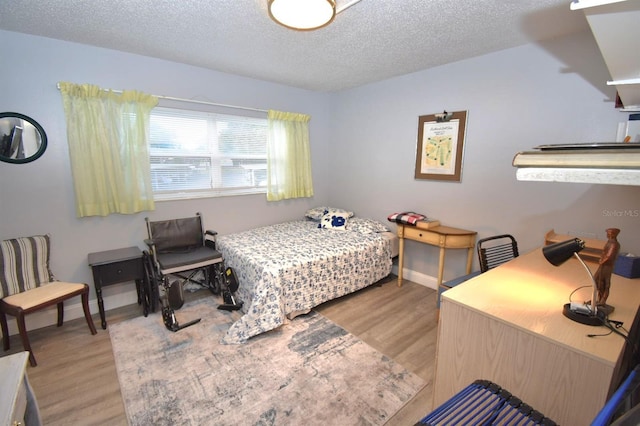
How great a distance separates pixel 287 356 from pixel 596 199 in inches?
106

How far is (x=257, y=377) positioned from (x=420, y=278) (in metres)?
2.25

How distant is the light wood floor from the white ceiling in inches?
97.5

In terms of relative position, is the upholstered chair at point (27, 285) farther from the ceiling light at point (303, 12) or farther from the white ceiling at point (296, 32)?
the ceiling light at point (303, 12)

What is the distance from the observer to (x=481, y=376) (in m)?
1.23

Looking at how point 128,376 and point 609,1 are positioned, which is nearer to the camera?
point 609,1

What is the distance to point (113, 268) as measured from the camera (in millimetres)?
2525

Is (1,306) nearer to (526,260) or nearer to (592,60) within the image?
(526,260)

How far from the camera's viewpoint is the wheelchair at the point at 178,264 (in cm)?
251

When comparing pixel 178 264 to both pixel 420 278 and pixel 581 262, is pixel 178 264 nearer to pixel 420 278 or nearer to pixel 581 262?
pixel 420 278

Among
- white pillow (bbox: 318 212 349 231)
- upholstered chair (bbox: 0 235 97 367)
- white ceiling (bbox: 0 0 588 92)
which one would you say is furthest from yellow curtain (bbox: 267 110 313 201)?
upholstered chair (bbox: 0 235 97 367)

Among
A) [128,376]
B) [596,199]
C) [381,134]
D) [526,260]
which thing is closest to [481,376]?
[526,260]

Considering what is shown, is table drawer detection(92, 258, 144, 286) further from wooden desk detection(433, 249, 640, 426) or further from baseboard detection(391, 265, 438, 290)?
baseboard detection(391, 265, 438, 290)

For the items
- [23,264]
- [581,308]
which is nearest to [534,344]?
[581,308]

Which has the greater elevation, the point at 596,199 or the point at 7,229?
the point at 596,199
